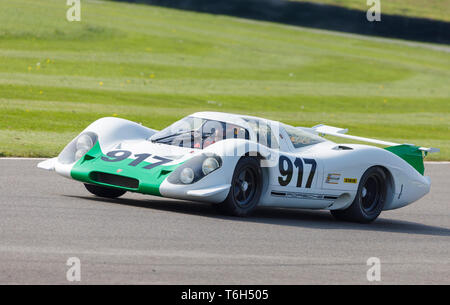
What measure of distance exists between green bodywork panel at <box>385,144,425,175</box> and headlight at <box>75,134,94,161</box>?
12.2 feet

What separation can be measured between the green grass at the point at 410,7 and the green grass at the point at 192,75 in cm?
266

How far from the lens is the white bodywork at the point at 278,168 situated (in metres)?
8.48

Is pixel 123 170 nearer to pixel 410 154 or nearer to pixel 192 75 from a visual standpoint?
pixel 410 154

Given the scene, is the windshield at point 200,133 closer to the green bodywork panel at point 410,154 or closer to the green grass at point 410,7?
the green bodywork panel at point 410,154

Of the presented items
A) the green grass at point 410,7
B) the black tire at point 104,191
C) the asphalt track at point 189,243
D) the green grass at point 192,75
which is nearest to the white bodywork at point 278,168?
the asphalt track at point 189,243

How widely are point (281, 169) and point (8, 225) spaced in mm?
2985

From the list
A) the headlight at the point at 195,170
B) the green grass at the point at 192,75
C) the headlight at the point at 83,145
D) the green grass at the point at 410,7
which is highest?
the green grass at the point at 410,7

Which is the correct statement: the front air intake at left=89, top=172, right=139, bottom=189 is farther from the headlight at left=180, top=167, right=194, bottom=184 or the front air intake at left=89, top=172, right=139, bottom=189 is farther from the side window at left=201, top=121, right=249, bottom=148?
the side window at left=201, top=121, right=249, bottom=148

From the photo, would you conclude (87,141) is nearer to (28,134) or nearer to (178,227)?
(178,227)

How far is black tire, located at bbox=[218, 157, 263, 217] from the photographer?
28.4 feet

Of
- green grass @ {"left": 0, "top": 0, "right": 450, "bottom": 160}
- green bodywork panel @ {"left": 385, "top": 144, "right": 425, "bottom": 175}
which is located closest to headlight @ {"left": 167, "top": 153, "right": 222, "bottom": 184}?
green bodywork panel @ {"left": 385, "top": 144, "right": 425, "bottom": 175}

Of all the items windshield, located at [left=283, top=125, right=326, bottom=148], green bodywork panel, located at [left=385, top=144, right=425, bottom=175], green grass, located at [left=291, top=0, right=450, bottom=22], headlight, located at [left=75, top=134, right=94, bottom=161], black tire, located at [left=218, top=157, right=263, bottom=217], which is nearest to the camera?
black tire, located at [left=218, top=157, right=263, bottom=217]

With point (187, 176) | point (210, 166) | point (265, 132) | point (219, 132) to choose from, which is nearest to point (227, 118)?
point (219, 132)

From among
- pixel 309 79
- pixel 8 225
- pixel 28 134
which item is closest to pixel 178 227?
pixel 8 225
